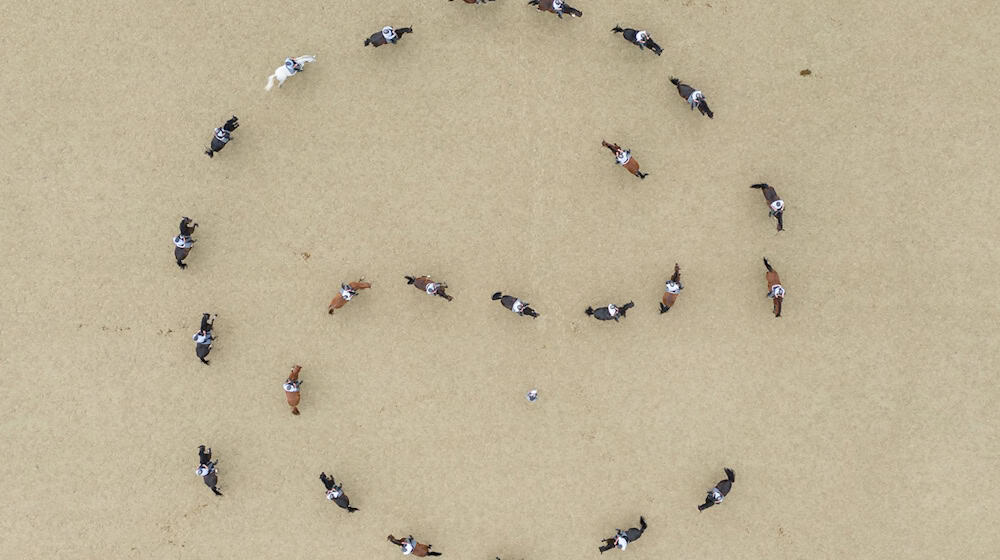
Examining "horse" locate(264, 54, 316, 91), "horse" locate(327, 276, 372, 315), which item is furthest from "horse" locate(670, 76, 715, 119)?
"horse" locate(264, 54, 316, 91)

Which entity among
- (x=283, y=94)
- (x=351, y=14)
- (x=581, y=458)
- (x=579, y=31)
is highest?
(x=579, y=31)

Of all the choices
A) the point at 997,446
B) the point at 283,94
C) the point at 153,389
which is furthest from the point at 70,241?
the point at 997,446

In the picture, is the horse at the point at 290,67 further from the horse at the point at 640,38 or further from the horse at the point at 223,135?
the horse at the point at 640,38

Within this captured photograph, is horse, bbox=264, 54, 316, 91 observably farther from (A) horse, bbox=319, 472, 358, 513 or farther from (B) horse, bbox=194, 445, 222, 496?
(A) horse, bbox=319, 472, 358, 513

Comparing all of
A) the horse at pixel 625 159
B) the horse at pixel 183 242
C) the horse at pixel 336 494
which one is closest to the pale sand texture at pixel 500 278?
the horse at pixel 336 494

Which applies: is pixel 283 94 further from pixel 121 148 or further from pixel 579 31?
pixel 579 31
